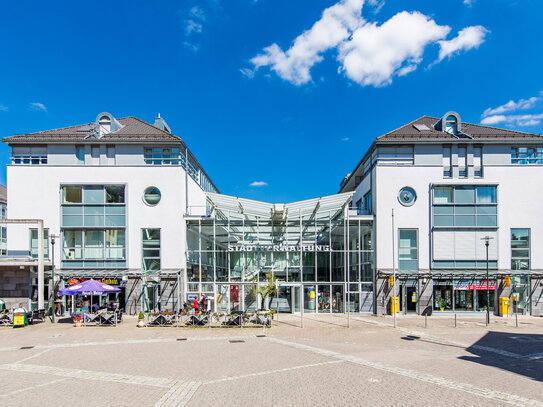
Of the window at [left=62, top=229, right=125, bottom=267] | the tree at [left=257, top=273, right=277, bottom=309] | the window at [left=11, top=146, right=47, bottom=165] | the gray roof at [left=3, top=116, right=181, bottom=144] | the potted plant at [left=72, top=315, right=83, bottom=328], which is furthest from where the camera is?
the window at [left=11, top=146, right=47, bottom=165]

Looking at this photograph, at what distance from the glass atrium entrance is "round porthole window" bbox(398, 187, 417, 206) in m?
2.54

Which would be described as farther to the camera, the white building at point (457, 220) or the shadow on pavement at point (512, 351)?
the white building at point (457, 220)

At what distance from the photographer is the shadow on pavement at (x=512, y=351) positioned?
39.2ft

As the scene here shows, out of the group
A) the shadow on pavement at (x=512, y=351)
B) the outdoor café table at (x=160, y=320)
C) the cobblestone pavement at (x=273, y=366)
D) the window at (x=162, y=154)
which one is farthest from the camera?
the window at (x=162, y=154)

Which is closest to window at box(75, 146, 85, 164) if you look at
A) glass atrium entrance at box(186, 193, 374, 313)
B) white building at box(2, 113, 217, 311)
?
white building at box(2, 113, 217, 311)

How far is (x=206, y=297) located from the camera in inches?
976

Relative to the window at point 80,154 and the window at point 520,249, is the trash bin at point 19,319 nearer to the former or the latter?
the window at point 80,154

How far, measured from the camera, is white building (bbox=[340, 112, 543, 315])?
24984 mm

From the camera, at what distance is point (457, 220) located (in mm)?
25312

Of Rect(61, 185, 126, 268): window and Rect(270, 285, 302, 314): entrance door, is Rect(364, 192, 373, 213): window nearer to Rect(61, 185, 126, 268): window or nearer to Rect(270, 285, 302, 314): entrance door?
Rect(270, 285, 302, 314): entrance door

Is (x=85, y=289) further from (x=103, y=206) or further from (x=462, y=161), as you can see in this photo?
(x=462, y=161)

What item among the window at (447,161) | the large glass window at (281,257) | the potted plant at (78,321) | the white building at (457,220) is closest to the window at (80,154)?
the large glass window at (281,257)

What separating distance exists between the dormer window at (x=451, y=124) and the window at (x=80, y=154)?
2316cm

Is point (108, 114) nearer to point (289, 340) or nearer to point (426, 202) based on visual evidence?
point (289, 340)
